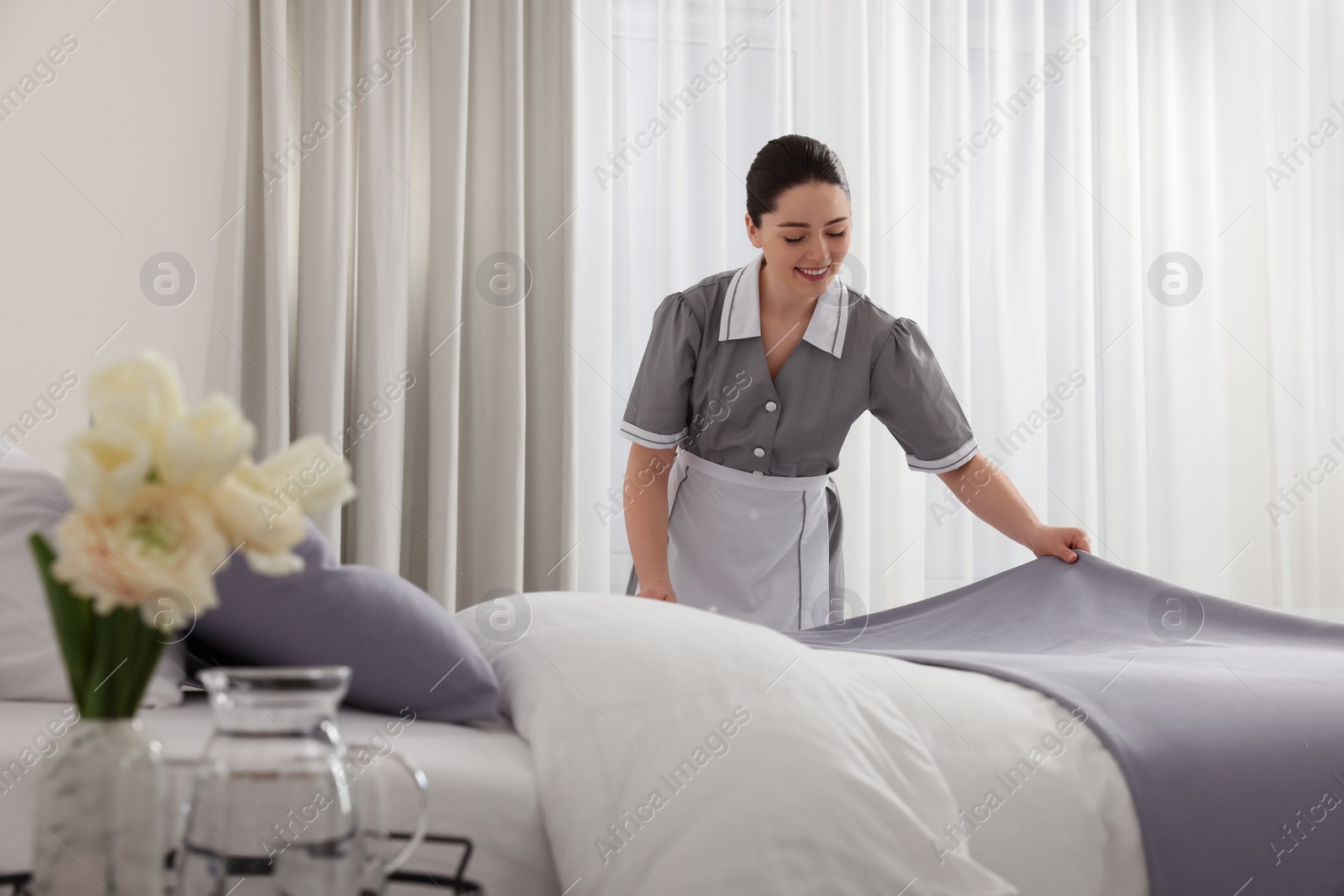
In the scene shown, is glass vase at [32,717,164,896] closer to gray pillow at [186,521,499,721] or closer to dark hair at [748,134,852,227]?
gray pillow at [186,521,499,721]

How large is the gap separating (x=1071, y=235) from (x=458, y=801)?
286 cm

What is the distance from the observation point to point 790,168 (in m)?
1.82

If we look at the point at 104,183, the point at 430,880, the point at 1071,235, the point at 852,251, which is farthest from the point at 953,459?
the point at 104,183

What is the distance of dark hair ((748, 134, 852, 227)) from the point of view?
1.81 metres

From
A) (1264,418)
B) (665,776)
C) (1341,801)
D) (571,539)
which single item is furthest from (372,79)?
(1264,418)

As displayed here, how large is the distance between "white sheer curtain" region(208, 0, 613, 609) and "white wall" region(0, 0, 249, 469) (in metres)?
0.07

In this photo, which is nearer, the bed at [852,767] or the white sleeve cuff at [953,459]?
the bed at [852,767]

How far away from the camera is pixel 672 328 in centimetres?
192

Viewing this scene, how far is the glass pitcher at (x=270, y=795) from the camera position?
1.61ft

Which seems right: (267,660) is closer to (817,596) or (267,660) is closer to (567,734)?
(567,734)

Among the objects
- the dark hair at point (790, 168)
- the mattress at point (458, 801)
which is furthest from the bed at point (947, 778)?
the dark hair at point (790, 168)

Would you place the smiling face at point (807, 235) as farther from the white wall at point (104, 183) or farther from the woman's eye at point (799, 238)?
the white wall at point (104, 183)

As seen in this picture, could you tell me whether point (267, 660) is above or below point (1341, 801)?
above

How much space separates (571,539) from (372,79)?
1.24m
